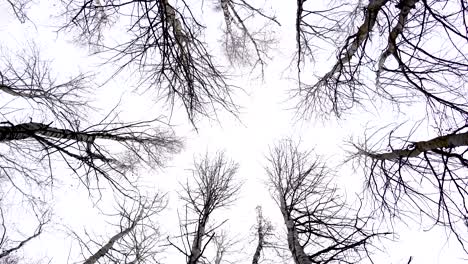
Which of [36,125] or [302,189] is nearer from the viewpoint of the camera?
[36,125]

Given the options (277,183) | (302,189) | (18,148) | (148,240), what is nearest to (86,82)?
(18,148)

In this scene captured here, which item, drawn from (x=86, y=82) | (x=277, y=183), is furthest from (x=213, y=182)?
(x=86, y=82)

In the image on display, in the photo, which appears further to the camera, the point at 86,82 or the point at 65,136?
the point at 86,82

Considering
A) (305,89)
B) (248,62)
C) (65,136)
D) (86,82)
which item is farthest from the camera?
(248,62)

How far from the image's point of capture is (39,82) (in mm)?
6184

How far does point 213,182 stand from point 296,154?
90.7 inches

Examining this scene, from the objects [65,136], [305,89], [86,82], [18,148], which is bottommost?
[65,136]

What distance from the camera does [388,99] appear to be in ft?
20.3

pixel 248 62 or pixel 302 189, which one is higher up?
pixel 248 62

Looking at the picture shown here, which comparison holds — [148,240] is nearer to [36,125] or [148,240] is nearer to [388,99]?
[36,125]

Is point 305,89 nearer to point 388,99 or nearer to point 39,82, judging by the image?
point 388,99

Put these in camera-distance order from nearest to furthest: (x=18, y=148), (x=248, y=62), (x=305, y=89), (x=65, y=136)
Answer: (x=65, y=136)
(x=18, y=148)
(x=305, y=89)
(x=248, y=62)

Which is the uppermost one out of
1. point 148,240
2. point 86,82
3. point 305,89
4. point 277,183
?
point 86,82

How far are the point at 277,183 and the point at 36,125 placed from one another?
5.21m
